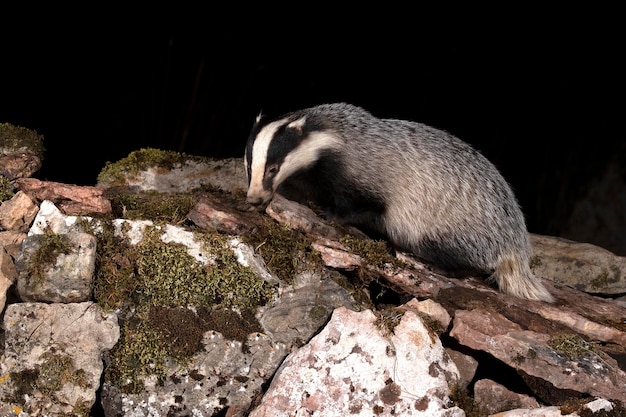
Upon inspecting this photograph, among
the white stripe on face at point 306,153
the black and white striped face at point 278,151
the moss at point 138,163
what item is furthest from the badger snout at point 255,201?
the moss at point 138,163

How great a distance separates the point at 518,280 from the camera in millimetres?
3676

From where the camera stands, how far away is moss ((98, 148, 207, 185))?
4.06 metres

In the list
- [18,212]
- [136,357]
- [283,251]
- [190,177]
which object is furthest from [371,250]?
[18,212]

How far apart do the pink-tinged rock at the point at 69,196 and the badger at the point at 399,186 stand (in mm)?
713

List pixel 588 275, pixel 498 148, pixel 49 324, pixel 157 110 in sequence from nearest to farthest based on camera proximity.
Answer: pixel 49 324, pixel 588 275, pixel 157 110, pixel 498 148

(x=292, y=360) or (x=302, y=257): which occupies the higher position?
(x=302, y=257)

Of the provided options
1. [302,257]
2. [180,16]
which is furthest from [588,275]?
[180,16]

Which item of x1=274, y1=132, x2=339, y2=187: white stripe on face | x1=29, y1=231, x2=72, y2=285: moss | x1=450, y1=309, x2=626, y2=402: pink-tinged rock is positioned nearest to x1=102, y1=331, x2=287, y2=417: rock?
x1=29, y1=231, x2=72, y2=285: moss

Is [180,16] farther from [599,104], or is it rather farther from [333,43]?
[599,104]

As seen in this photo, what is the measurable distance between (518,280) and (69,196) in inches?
84.9

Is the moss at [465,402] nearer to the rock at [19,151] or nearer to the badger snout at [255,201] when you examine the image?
the badger snout at [255,201]

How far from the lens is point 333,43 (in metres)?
7.05

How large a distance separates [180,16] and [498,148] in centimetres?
303

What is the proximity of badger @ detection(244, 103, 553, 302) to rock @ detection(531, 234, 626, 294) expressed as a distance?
1.70 feet
